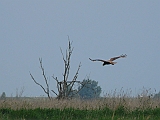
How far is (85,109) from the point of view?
14.0m

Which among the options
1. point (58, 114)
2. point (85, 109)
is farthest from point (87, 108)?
point (58, 114)

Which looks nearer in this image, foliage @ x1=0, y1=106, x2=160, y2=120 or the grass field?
foliage @ x1=0, y1=106, x2=160, y2=120

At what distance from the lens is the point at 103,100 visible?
16.3 metres

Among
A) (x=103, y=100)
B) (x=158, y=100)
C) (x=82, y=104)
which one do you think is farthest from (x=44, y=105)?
(x=158, y=100)

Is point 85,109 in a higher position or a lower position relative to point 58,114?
higher

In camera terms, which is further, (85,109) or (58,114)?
(85,109)

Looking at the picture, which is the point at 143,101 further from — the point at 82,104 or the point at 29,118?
the point at 29,118

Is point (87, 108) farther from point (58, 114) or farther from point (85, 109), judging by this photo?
point (58, 114)

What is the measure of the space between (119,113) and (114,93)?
2.65 meters

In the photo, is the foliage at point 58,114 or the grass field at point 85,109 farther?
the grass field at point 85,109

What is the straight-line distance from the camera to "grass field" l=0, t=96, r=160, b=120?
1185 cm

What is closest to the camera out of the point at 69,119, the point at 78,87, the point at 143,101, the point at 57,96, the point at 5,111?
the point at 69,119

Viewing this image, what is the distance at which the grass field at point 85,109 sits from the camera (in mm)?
11851

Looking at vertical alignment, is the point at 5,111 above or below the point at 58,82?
below
